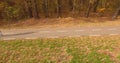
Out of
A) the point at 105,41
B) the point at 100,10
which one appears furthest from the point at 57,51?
the point at 100,10

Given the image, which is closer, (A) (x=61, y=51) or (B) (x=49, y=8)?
(A) (x=61, y=51)

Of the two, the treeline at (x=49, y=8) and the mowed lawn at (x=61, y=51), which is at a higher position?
the mowed lawn at (x=61, y=51)

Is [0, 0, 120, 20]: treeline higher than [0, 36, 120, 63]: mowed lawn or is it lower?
lower

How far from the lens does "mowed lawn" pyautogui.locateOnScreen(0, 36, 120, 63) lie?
11367 mm

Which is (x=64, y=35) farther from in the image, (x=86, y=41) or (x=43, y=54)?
(x=43, y=54)

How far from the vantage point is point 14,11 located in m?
27.5

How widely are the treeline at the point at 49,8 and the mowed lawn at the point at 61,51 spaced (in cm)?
1259

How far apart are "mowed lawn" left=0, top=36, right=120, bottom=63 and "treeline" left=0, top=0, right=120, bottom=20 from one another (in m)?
12.6

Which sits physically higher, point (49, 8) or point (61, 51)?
point (61, 51)

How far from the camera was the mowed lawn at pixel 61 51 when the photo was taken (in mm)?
11367

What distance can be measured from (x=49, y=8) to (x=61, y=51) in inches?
993

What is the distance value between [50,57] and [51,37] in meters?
3.05

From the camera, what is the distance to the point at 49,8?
120 feet

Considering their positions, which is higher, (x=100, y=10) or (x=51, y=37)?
(x=51, y=37)
